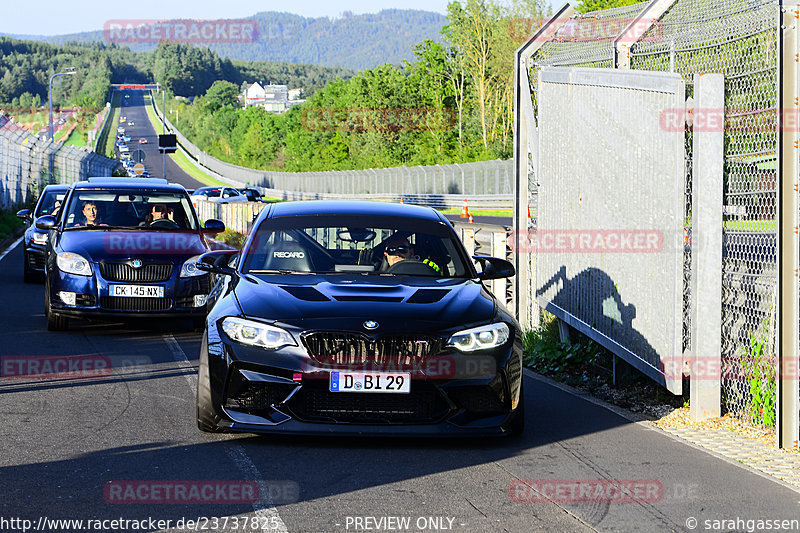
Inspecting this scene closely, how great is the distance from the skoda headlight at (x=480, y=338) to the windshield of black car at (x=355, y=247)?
1170mm

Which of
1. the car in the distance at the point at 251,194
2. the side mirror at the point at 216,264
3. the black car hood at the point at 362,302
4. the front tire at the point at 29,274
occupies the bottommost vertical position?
the car in the distance at the point at 251,194

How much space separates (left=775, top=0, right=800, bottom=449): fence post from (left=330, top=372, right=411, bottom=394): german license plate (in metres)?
2.22

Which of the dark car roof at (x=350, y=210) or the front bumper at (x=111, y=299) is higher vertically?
the dark car roof at (x=350, y=210)

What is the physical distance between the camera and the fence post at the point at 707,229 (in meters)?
7.58

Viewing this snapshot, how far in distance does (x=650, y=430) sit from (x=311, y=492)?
Result: 288cm

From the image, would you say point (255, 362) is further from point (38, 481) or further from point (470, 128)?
point (470, 128)

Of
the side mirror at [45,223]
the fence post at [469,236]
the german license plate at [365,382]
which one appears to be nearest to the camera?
the german license plate at [365,382]

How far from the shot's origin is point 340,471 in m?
6.18

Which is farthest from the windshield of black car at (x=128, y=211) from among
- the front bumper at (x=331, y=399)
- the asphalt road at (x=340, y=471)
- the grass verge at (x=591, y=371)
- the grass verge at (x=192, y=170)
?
the grass verge at (x=192, y=170)

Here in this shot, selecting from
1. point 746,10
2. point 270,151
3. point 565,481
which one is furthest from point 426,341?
point 270,151

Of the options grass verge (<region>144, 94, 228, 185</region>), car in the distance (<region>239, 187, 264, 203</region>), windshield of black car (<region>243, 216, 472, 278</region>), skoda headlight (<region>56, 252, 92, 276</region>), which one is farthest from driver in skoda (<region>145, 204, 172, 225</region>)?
grass verge (<region>144, 94, 228, 185</region>)

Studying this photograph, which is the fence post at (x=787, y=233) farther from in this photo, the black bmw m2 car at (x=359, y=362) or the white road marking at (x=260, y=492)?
the white road marking at (x=260, y=492)

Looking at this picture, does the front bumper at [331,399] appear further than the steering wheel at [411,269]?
No

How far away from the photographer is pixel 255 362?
6746 mm
